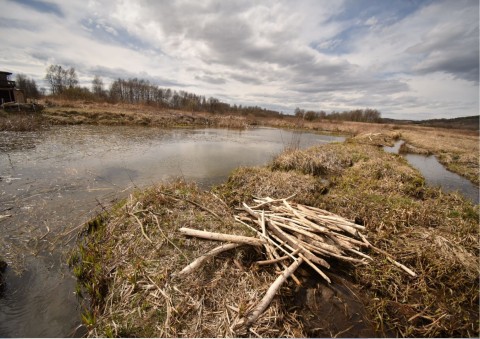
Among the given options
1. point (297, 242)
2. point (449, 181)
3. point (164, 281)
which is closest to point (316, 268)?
point (297, 242)

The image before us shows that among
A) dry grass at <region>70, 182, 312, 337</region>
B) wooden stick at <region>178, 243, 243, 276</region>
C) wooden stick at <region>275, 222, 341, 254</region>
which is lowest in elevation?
dry grass at <region>70, 182, 312, 337</region>

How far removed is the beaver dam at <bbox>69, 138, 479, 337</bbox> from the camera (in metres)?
3.14

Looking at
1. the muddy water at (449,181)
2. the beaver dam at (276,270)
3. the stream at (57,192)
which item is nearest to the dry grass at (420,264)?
the beaver dam at (276,270)

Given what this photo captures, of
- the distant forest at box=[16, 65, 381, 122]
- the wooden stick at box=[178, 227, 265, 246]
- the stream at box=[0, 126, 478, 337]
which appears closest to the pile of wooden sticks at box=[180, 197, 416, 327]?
the wooden stick at box=[178, 227, 265, 246]

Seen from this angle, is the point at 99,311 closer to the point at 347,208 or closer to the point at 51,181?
the point at 347,208

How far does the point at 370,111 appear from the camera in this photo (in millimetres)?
88812

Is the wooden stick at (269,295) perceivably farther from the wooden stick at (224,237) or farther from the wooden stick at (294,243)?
the wooden stick at (224,237)

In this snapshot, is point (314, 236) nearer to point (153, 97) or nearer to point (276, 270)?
point (276, 270)

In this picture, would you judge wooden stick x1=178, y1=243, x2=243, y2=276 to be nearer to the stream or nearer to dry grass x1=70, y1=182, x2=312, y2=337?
dry grass x1=70, y1=182, x2=312, y2=337

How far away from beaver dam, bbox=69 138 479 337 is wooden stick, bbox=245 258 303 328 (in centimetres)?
2

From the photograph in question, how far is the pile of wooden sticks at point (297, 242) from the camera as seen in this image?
12.6 feet

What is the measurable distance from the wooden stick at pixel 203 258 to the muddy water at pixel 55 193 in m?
1.72

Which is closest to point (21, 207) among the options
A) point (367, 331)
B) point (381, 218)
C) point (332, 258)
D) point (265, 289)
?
point (265, 289)

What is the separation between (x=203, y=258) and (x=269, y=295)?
4.14 feet
